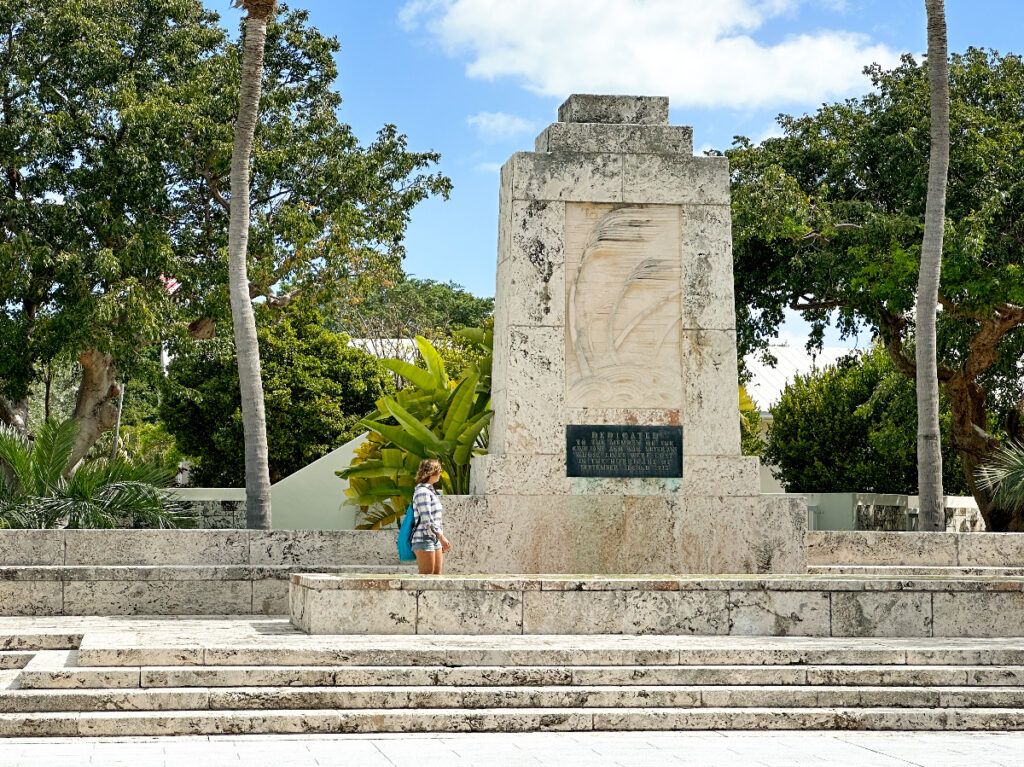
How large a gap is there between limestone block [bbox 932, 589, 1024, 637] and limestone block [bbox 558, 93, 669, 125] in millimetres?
6068

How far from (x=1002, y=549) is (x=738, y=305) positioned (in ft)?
46.7

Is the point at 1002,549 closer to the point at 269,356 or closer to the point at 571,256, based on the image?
the point at 571,256

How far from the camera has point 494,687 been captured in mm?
9414

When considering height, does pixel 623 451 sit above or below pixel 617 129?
below

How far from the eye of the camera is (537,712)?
9.11m

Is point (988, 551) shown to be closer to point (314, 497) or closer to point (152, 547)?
point (152, 547)

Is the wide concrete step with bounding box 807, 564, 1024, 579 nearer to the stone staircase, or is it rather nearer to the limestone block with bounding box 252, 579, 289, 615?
the stone staircase

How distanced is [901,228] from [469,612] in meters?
18.1

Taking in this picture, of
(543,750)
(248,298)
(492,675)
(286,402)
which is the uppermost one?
(248,298)

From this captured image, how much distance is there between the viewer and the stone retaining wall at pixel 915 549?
16.6 meters

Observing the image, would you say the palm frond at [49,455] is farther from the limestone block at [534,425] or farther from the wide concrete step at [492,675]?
the wide concrete step at [492,675]

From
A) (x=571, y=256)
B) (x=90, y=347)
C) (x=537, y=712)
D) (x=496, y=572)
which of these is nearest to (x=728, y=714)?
(x=537, y=712)

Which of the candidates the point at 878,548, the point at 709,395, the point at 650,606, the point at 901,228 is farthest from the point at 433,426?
the point at 901,228

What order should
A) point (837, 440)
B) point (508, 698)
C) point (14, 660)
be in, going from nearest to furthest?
point (508, 698) < point (14, 660) < point (837, 440)
